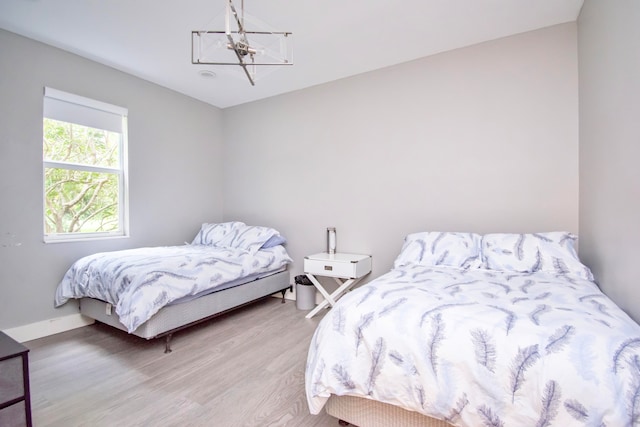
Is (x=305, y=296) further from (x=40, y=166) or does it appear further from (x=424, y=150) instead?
(x=40, y=166)

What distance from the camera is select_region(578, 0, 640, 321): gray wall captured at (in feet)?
4.63

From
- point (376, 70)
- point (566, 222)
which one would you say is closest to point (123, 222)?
point (376, 70)

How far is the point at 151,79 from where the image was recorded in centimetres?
339

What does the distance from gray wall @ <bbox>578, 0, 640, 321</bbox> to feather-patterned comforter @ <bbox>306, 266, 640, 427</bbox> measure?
27cm

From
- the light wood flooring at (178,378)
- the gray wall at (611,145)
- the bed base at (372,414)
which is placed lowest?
the light wood flooring at (178,378)

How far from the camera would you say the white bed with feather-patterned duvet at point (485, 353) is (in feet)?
3.11

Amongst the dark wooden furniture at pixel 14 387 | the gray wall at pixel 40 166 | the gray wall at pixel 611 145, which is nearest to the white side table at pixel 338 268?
the gray wall at pixel 611 145

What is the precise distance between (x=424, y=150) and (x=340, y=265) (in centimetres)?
139

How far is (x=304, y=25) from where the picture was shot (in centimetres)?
238

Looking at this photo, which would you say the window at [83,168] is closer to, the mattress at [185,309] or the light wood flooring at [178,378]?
the mattress at [185,309]

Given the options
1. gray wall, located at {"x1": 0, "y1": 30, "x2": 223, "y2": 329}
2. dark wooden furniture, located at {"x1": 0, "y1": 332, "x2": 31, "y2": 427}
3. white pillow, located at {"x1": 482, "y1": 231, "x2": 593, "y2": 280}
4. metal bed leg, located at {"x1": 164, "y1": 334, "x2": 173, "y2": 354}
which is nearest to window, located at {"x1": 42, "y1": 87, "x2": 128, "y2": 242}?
gray wall, located at {"x1": 0, "y1": 30, "x2": 223, "y2": 329}

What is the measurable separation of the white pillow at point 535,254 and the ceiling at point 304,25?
169cm

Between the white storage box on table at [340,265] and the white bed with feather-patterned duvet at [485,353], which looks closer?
the white bed with feather-patterned duvet at [485,353]

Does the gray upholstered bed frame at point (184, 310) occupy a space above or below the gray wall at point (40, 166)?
below
